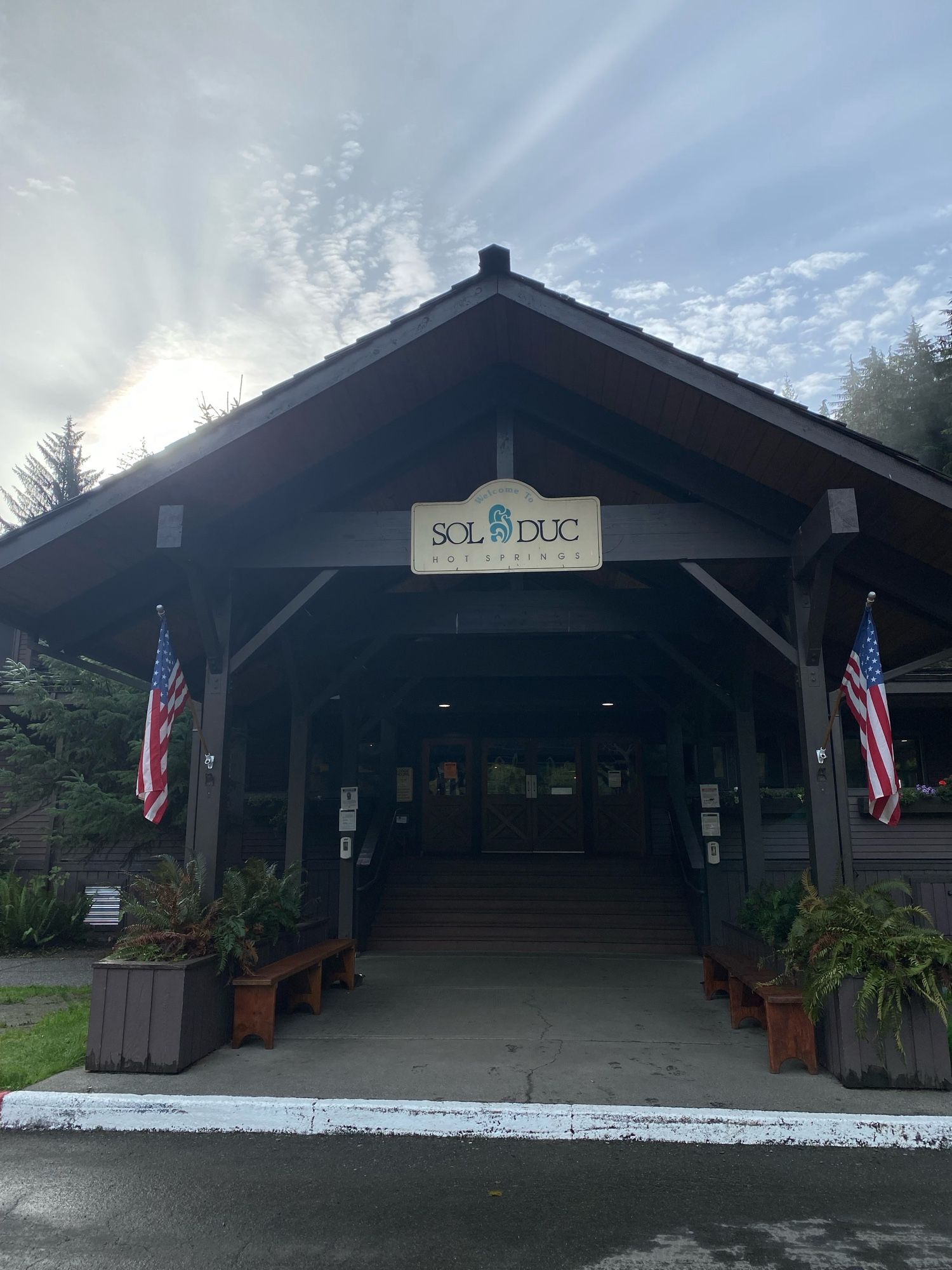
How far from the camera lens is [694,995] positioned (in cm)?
871

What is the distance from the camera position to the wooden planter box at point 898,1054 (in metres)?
5.39

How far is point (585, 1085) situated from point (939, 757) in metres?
12.3

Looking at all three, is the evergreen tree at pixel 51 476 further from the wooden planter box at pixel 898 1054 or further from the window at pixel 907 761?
the wooden planter box at pixel 898 1054

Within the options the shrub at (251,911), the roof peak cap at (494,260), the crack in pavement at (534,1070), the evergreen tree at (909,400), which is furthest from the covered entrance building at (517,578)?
the evergreen tree at (909,400)

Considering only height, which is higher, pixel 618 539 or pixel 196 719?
pixel 618 539

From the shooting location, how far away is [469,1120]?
494cm

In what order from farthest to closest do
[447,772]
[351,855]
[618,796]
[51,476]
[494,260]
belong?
1. [51,476]
2. [447,772]
3. [618,796]
4. [351,855]
5. [494,260]

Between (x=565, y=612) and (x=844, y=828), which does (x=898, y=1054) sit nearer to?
(x=844, y=828)

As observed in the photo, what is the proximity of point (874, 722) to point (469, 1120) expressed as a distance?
144 inches

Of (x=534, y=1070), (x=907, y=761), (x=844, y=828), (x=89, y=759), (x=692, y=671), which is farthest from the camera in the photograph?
(x=907, y=761)

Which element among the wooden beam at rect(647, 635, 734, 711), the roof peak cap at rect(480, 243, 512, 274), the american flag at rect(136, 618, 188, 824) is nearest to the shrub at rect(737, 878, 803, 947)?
the wooden beam at rect(647, 635, 734, 711)

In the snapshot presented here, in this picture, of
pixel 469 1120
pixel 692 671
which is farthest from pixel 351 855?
pixel 469 1120

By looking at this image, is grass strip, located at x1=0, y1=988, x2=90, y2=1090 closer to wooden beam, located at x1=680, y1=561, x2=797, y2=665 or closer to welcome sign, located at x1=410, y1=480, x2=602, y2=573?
welcome sign, located at x1=410, y1=480, x2=602, y2=573

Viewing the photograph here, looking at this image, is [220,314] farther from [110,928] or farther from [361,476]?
[110,928]
